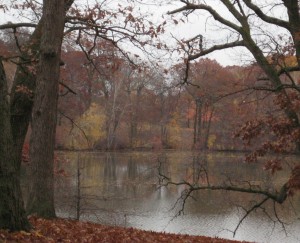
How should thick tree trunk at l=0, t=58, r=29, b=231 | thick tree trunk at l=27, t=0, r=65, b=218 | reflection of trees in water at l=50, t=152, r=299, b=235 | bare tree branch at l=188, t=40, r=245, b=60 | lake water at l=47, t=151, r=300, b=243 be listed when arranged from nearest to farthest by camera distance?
thick tree trunk at l=0, t=58, r=29, b=231, thick tree trunk at l=27, t=0, r=65, b=218, bare tree branch at l=188, t=40, r=245, b=60, lake water at l=47, t=151, r=300, b=243, reflection of trees in water at l=50, t=152, r=299, b=235

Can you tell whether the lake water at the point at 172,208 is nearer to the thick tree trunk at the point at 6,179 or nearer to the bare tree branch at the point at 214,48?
the bare tree branch at the point at 214,48

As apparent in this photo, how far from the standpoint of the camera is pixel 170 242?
806 cm

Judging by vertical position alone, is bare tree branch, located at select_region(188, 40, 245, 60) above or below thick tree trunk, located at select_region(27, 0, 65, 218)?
above

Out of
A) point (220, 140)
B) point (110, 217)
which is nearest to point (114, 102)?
point (220, 140)

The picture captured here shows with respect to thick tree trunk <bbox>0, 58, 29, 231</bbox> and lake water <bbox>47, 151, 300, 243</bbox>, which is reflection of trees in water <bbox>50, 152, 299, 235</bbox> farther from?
thick tree trunk <bbox>0, 58, 29, 231</bbox>

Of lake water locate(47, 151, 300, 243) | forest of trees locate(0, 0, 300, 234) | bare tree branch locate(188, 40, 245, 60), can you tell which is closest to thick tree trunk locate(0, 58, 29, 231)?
forest of trees locate(0, 0, 300, 234)

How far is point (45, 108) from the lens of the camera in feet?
27.2

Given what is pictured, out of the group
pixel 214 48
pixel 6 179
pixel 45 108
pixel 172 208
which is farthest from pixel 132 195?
pixel 6 179

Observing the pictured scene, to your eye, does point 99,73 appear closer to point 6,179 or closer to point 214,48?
point 214,48

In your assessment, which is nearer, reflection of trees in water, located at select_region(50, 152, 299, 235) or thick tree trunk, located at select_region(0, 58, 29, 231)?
thick tree trunk, located at select_region(0, 58, 29, 231)

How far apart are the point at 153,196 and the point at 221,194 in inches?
132

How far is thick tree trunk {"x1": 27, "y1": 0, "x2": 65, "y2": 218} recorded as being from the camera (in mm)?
8250

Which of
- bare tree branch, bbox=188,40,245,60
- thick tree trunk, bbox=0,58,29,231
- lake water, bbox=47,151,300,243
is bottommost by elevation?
lake water, bbox=47,151,300,243

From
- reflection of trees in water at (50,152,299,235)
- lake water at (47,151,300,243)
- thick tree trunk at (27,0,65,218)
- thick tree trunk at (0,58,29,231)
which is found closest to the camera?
thick tree trunk at (0,58,29,231)
